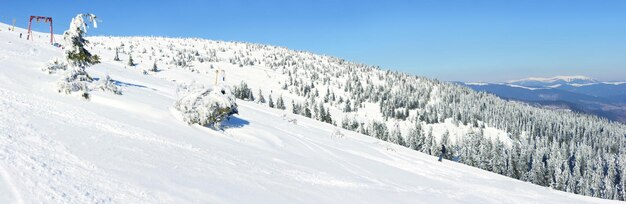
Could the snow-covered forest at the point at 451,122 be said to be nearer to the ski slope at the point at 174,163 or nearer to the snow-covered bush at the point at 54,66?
the ski slope at the point at 174,163

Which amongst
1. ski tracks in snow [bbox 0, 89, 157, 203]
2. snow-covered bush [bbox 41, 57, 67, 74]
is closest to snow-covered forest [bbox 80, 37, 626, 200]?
snow-covered bush [bbox 41, 57, 67, 74]

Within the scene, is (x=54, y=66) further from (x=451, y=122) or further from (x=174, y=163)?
(x=451, y=122)

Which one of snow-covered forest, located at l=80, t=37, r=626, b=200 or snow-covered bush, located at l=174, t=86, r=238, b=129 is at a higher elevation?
snow-covered bush, located at l=174, t=86, r=238, b=129

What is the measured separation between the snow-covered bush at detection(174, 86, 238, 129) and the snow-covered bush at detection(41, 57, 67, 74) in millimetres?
10055

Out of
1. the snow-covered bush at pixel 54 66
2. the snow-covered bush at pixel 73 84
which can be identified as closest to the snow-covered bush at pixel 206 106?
the snow-covered bush at pixel 73 84

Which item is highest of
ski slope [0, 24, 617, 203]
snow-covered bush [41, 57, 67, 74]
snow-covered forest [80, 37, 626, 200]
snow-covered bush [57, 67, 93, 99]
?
snow-covered bush [41, 57, 67, 74]

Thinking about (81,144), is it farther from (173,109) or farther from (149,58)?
(149,58)

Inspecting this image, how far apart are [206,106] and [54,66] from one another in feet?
42.5

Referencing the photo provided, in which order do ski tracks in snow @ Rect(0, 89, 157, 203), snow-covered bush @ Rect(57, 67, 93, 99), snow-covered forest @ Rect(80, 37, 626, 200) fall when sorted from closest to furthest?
ski tracks in snow @ Rect(0, 89, 157, 203)
snow-covered bush @ Rect(57, 67, 93, 99)
snow-covered forest @ Rect(80, 37, 626, 200)

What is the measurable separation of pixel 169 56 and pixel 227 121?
535 feet

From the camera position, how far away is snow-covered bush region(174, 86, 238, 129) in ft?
77.5

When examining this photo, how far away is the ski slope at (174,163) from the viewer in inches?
422

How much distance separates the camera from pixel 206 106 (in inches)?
933

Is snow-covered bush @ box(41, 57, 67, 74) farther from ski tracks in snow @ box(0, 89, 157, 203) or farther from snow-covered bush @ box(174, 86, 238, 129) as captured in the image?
ski tracks in snow @ box(0, 89, 157, 203)
